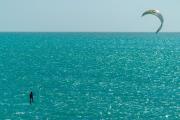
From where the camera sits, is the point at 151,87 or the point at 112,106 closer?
the point at 112,106

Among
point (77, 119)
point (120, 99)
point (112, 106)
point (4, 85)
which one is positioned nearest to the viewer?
point (77, 119)

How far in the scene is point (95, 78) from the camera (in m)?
127

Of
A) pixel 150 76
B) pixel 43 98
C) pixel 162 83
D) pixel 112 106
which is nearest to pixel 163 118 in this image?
pixel 112 106

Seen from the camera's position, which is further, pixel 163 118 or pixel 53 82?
pixel 53 82

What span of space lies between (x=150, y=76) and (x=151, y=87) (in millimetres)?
23467

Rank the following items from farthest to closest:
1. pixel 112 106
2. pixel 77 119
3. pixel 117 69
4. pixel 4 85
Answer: pixel 117 69
pixel 4 85
pixel 112 106
pixel 77 119

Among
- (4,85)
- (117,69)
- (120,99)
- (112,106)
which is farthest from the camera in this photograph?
(117,69)

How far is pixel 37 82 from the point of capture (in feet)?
383

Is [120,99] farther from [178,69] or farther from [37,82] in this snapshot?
[178,69]

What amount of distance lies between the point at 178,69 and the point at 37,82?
58540mm

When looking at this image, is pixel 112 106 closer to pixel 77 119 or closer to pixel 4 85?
pixel 77 119

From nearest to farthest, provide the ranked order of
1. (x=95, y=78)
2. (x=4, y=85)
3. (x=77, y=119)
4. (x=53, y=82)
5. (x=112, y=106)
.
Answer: (x=77, y=119)
(x=112, y=106)
(x=4, y=85)
(x=53, y=82)
(x=95, y=78)

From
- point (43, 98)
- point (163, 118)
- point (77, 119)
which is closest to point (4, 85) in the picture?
point (43, 98)

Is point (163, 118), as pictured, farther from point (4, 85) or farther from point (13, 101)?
point (4, 85)
